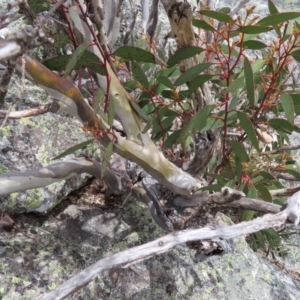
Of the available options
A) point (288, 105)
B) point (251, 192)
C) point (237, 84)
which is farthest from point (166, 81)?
point (251, 192)

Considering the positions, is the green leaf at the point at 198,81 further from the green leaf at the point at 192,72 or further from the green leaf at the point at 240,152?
the green leaf at the point at 240,152

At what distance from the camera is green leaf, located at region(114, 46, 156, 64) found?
83 cm

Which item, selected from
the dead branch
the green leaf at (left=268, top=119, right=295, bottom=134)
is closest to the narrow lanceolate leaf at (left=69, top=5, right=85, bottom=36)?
the dead branch

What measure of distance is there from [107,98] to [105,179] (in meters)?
0.33

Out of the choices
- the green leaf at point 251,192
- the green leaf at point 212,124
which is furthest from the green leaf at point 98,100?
the green leaf at point 251,192

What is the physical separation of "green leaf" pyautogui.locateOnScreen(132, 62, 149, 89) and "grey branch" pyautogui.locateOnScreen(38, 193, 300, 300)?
16.6 inches

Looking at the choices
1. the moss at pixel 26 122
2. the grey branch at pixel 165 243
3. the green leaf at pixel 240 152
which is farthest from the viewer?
the moss at pixel 26 122

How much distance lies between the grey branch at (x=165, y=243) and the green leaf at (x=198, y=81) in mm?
348

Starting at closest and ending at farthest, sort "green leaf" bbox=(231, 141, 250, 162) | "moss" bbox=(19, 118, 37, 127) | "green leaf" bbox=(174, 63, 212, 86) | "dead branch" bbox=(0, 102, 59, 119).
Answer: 1. "dead branch" bbox=(0, 102, 59, 119)
2. "green leaf" bbox=(174, 63, 212, 86)
3. "green leaf" bbox=(231, 141, 250, 162)
4. "moss" bbox=(19, 118, 37, 127)

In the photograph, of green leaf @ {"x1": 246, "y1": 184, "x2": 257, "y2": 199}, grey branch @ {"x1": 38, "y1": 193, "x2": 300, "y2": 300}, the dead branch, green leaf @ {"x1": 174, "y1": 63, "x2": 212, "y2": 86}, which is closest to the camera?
grey branch @ {"x1": 38, "y1": 193, "x2": 300, "y2": 300}

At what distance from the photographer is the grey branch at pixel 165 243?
0.65m

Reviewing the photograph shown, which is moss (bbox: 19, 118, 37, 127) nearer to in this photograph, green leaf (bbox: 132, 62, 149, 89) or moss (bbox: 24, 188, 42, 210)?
moss (bbox: 24, 188, 42, 210)

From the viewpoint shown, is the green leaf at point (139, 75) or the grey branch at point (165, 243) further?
the green leaf at point (139, 75)

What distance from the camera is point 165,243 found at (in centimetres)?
72
